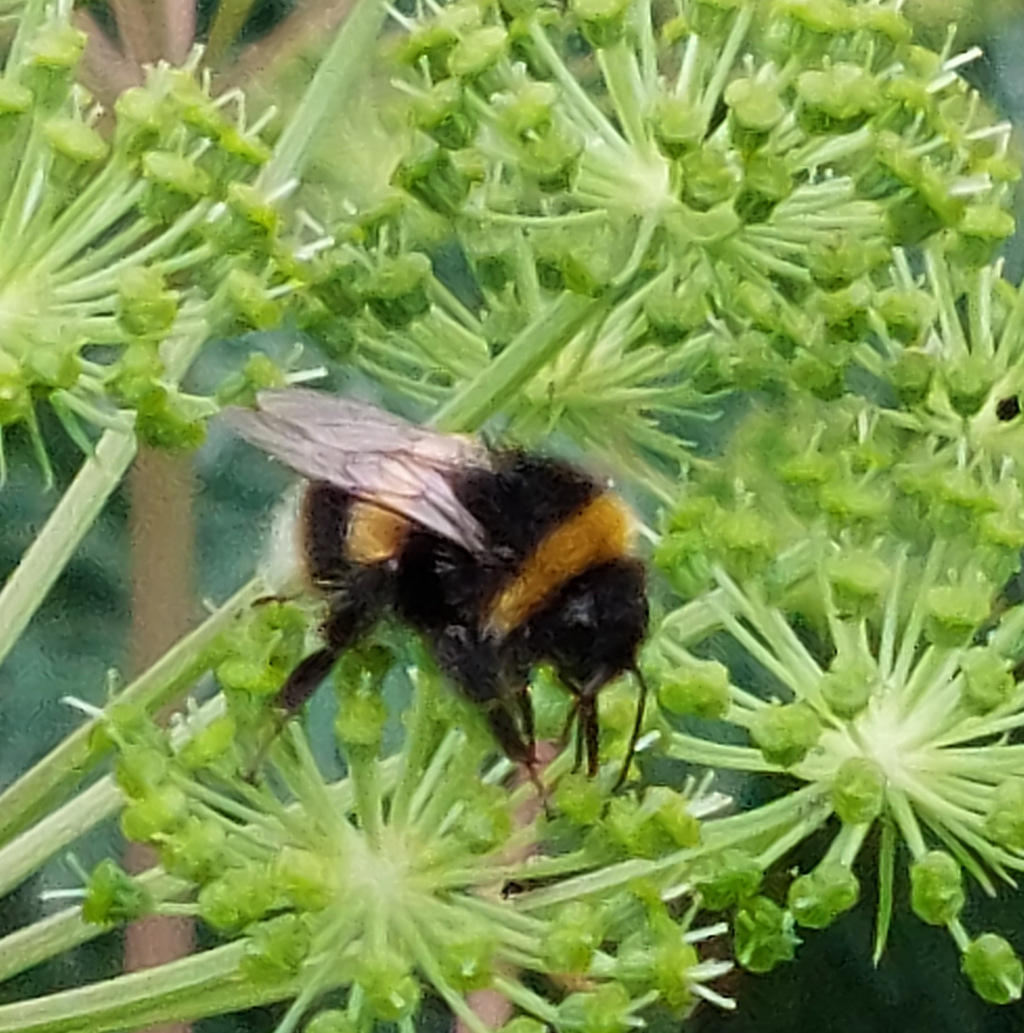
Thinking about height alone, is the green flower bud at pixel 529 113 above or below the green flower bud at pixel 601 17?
below

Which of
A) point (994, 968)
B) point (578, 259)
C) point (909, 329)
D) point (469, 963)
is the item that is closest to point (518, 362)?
point (578, 259)

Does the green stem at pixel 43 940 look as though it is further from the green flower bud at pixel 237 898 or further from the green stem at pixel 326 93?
the green stem at pixel 326 93

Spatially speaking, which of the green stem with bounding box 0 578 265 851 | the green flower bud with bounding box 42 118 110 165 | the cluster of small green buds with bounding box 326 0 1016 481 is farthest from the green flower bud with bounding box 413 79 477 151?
the green stem with bounding box 0 578 265 851

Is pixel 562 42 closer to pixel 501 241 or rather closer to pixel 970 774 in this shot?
pixel 501 241

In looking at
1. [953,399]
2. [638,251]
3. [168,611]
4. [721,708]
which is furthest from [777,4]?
[168,611]

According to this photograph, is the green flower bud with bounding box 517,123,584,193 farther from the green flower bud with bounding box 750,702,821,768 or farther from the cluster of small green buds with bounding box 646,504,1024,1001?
the green flower bud with bounding box 750,702,821,768

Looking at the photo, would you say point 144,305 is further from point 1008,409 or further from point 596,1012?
point 1008,409

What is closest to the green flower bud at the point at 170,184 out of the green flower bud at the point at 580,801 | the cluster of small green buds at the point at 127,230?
the cluster of small green buds at the point at 127,230
